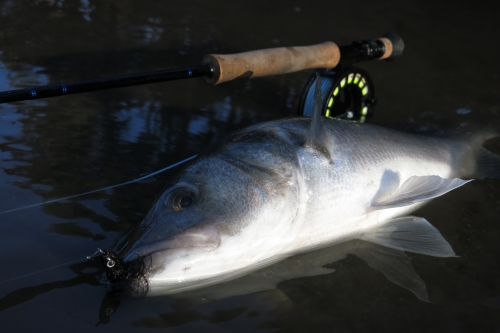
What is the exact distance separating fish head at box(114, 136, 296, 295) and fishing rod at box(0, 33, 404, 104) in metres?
0.65

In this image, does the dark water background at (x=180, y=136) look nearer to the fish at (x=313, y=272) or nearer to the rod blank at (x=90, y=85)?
the fish at (x=313, y=272)

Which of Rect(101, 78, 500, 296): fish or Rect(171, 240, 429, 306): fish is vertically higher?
Rect(101, 78, 500, 296): fish

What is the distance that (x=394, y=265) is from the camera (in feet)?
9.36

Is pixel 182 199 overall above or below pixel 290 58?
below

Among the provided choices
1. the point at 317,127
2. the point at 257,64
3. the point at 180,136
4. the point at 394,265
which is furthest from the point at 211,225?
the point at 180,136

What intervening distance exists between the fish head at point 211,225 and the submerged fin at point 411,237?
700 mm

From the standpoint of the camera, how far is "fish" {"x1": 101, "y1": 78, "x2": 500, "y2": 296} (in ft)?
7.47

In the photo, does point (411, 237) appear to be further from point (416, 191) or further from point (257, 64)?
point (257, 64)

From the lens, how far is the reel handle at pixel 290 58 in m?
3.33

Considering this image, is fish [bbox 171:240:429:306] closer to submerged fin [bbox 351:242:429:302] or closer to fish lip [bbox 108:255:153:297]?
submerged fin [bbox 351:242:429:302]

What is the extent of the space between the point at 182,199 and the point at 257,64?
1.43 meters

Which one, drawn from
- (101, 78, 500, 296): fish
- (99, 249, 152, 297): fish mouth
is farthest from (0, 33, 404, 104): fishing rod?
(99, 249, 152, 297): fish mouth

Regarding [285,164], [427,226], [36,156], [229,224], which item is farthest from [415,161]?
[36,156]

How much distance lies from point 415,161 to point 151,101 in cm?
229
